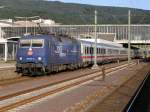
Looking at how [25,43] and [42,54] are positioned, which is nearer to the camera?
[42,54]

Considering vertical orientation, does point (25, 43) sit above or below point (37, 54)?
above

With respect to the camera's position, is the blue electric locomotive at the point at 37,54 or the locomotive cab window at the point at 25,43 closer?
the blue electric locomotive at the point at 37,54

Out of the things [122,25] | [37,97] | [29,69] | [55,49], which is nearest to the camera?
[37,97]

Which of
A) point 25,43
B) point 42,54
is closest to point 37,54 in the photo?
point 42,54

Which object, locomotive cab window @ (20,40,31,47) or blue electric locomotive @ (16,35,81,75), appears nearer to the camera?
blue electric locomotive @ (16,35,81,75)

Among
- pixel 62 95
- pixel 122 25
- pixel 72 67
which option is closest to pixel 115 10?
pixel 122 25

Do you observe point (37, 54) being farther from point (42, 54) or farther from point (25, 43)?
point (25, 43)

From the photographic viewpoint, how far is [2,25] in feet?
555

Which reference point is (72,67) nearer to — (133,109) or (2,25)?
(133,109)

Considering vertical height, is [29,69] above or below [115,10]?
below

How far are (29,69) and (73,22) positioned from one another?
155 m

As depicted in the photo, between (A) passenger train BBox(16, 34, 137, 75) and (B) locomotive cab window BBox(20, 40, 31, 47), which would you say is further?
(B) locomotive cab window BBox(20, 40, 31, 47)

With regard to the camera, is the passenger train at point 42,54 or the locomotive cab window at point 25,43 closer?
the passenger train at point 42,54

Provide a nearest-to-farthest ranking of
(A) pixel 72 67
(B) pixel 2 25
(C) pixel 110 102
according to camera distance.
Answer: (C) pixel 110 102, (A) pixel 72 67, (B) pixel 2 25
